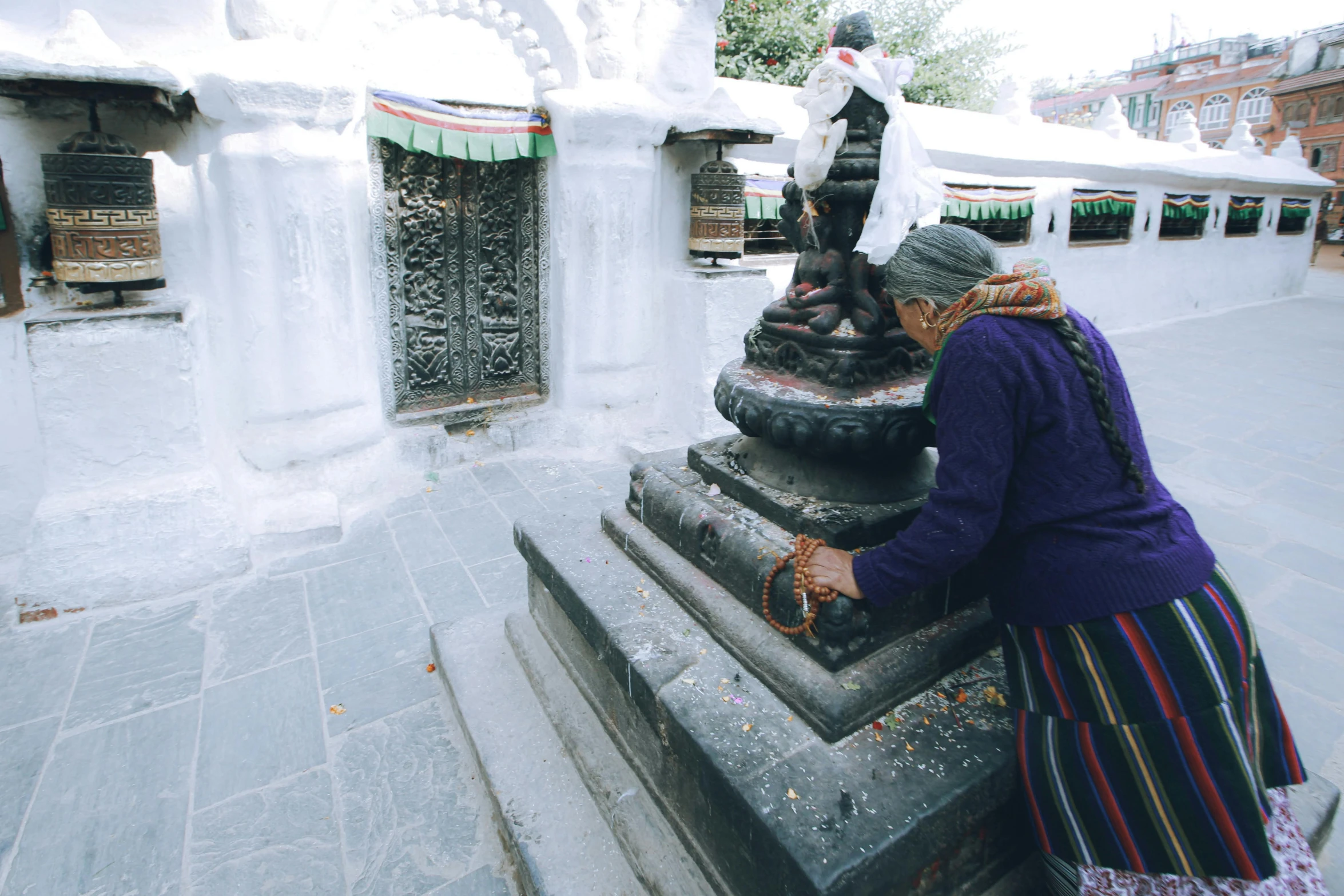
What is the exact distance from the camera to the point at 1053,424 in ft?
4.88

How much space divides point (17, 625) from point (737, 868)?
352 cm

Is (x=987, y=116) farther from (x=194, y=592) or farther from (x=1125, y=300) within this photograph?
(x=194, y=592)

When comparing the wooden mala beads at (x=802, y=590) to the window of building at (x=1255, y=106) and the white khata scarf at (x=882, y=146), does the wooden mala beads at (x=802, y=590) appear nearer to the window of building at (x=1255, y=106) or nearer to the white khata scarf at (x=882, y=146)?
the white khata scarf at (x=882, y=146)

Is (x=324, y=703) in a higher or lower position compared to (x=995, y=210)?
lower

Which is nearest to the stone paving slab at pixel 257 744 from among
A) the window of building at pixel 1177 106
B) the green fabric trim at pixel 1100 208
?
the green fabric trim at pixel 1100 208

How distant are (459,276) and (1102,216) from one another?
9380mm

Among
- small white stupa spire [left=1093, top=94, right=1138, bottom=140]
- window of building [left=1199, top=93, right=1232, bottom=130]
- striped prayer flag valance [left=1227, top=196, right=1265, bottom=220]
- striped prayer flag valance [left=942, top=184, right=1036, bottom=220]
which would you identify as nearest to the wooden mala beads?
striped prayer flag valance [left=942, top=184, right=1036, bottom=220]

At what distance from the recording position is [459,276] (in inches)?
201

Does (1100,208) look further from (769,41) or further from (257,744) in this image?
(257,744)

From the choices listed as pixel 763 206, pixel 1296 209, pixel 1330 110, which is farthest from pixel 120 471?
pixel 1330 110

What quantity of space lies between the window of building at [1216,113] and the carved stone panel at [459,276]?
4384cm

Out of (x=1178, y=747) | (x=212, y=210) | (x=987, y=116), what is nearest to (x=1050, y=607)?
(x=1178, y=747)

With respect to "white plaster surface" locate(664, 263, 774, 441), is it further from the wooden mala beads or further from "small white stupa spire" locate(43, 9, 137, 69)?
the wooden mala beads

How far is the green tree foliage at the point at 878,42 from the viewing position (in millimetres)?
10852
